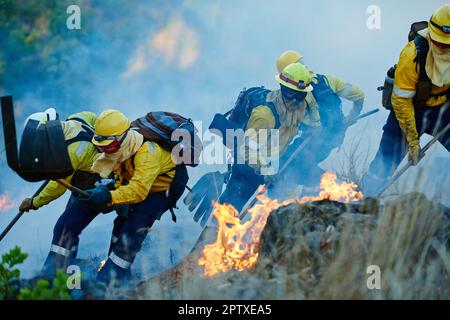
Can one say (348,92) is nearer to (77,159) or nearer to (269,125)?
(269,125)

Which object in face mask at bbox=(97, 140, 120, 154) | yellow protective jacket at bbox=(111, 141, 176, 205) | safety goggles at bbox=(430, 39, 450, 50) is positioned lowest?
yellow protective jacket at bbox=(111, 141, 176, 205)

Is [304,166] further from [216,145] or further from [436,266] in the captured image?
[436,266]

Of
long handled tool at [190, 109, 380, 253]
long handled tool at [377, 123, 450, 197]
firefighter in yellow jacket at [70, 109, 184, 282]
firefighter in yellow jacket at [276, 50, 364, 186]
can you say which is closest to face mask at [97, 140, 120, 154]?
firefighter in yellow jacket at [70, 109, 184, 282]

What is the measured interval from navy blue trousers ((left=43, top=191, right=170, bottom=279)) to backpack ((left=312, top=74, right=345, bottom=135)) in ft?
6.14

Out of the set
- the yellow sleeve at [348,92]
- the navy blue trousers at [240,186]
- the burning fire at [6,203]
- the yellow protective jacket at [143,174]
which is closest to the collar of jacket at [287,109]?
the navy blue trousers at [240,186]

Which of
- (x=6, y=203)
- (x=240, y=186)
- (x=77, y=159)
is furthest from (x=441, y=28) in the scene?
(x=6, y=203)

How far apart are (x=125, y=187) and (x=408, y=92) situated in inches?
96.4

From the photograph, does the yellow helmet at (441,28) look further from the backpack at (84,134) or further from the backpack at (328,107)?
the backpack at (84,134)

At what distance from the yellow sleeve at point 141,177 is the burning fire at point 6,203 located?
4.07 meters

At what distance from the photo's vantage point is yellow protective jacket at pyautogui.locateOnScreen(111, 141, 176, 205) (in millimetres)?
8344

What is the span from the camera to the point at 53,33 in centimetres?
1231

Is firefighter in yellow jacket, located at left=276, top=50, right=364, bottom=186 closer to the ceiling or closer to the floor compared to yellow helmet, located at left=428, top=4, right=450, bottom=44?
closer to the floor

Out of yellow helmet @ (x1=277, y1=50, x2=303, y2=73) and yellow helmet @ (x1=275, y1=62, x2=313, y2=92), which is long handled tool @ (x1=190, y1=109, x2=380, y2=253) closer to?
yellow helmet @ (x1=275, y1=62, x2=313, y2=92)

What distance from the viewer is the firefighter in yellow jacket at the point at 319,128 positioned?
9781 millimetres
